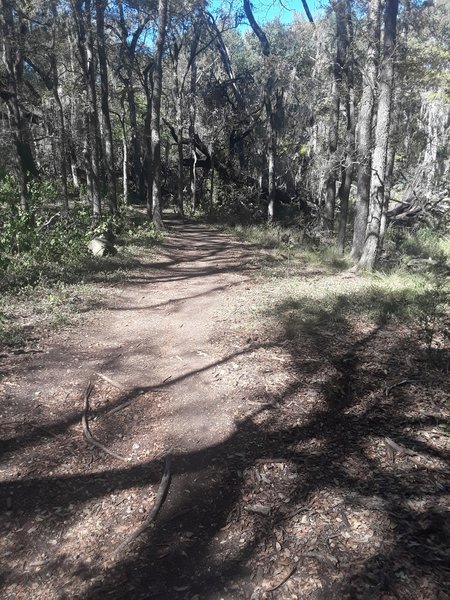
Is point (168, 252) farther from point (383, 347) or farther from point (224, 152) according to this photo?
point (224, 152)

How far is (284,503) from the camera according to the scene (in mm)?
3246

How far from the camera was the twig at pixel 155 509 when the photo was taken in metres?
3.05

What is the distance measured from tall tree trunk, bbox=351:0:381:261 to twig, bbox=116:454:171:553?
28.5 feet

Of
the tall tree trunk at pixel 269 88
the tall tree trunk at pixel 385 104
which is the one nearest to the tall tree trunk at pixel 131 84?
the tall tree trunk at pixel 269 88

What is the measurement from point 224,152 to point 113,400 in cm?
2165

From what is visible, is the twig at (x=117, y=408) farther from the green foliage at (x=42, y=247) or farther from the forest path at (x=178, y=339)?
the green foliage at (x=42, y=247)

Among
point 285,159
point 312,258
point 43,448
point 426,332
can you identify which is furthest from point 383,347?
point 285,159

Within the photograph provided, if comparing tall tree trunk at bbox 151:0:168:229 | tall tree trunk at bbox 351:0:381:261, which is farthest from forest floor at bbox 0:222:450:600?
tall tree trunk at bbox 151:0:168:229

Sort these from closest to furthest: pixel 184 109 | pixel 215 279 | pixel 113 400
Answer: pixel 113 400 → pixel 215 279 → pixel 184 109

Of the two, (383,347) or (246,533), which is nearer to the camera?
(246,533)

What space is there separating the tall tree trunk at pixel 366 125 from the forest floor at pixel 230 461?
4.79 metres

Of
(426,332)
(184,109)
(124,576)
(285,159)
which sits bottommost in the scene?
(124,576)

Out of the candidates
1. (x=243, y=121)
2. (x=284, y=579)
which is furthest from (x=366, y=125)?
(x=243, y=121)

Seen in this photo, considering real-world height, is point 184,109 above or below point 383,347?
above
